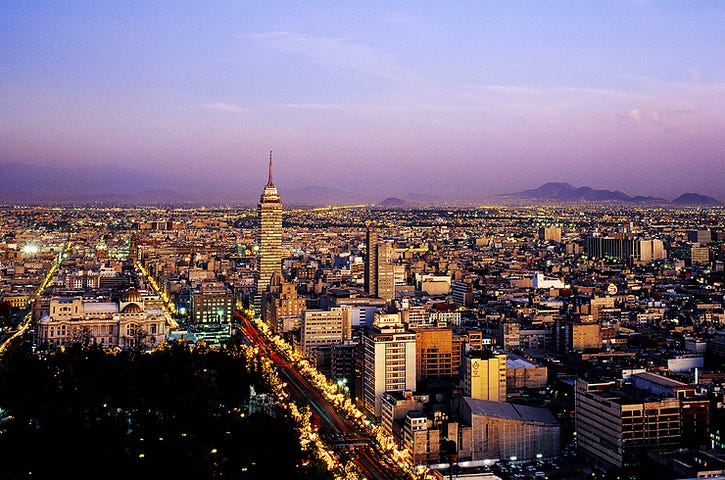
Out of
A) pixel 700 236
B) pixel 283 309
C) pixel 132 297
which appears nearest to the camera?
pixel 132 297

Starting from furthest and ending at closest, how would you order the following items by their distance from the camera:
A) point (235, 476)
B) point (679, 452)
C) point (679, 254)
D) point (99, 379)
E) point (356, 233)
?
point (356, 233) → point (679, 254) → point (99, 379) → point (679, 452) → point (235, 476)

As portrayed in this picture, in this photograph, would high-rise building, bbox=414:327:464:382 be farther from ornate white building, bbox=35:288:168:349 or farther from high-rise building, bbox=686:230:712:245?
high-rise building, bbox=686:230:712:245

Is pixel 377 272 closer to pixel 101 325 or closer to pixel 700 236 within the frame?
pixel 101 325

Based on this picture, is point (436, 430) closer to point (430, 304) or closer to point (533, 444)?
point (533, 444)

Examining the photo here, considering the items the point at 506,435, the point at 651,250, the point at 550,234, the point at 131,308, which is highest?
the point at 550,234

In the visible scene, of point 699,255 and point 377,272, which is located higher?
point 377,272

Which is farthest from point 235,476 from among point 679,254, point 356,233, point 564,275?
point 356,233

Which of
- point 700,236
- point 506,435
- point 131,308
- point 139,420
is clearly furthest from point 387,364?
point 700,236

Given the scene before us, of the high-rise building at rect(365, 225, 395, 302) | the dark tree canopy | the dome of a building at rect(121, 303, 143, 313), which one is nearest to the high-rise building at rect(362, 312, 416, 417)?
the dark tree canopy
